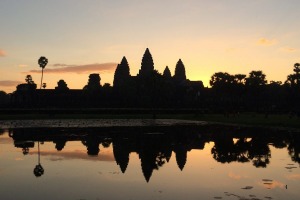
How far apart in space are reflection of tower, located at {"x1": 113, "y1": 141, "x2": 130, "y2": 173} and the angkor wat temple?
75646mm

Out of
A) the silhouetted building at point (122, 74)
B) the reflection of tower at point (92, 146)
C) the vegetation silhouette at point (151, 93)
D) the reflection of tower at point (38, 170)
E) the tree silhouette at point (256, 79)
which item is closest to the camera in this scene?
the reflection of tower at point (38, 170)

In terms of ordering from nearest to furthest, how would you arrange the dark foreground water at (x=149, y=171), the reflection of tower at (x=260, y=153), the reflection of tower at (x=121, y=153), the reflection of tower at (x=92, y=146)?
the dark foreground water at (x=149, y=171)
the reflection of tower at (x=121, y=153)
the reflection of tower at (x=260, y=153)
the reflection of tower at (x=92, y=146)

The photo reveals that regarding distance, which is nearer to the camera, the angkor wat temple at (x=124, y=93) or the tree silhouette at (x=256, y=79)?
the angkor wat temple at (x=124, y=93)

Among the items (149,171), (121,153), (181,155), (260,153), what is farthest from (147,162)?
(260,153)

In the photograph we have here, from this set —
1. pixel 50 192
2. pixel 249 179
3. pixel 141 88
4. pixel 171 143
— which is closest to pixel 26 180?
pixel 50 192

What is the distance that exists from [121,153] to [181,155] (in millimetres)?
3361

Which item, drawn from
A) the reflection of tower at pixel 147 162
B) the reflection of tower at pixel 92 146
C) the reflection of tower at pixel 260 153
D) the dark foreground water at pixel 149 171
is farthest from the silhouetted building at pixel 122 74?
the reflection of tower at pixel 147 162

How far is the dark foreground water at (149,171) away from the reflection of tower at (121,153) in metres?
0.03

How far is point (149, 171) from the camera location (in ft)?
51.1

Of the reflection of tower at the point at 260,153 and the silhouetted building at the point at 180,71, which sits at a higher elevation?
the silhouetted building at the point at 180,71

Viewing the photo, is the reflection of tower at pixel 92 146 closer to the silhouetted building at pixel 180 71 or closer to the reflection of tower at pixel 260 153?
the reflection of tower at pixel 260 153

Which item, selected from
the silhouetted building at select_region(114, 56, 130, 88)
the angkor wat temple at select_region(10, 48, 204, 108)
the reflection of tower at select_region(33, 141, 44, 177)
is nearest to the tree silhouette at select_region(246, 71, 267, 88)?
the angkor wat temple at select_region(10, 48, 204, 108)

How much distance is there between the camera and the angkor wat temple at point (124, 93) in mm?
108875

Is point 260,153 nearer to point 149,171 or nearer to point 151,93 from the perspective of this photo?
point 149,171
